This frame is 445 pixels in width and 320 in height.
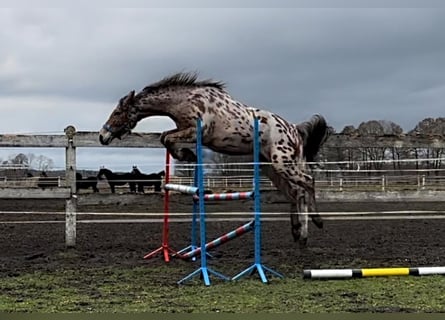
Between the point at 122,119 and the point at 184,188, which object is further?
the point at 122,119

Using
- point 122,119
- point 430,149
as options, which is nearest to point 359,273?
point 122,119

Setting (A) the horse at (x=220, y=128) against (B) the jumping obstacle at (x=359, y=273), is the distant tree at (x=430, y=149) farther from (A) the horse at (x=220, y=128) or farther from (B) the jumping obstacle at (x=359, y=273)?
(B) the jumping obstacle at (x=359, y=273)

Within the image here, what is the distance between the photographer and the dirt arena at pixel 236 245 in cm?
580

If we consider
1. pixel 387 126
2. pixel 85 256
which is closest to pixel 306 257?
pixel 85 256

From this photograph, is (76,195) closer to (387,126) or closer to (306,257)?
(306,257)

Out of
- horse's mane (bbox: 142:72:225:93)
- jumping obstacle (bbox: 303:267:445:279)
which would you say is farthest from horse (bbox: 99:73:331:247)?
jumping obstacle (bbox: 303:267:445:279)

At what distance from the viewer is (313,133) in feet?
23.0

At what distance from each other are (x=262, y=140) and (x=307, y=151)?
943mm

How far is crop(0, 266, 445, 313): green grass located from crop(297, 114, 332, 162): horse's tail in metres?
2.36

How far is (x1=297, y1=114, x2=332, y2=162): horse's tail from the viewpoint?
22.9 ft

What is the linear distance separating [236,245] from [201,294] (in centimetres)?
293

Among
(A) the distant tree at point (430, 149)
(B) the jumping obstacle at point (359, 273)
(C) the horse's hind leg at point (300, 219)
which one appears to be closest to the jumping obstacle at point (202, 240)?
(B) the jumping obstacle at point (359, 273)

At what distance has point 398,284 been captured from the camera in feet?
15.6

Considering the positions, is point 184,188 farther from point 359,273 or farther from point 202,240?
point 359,273
